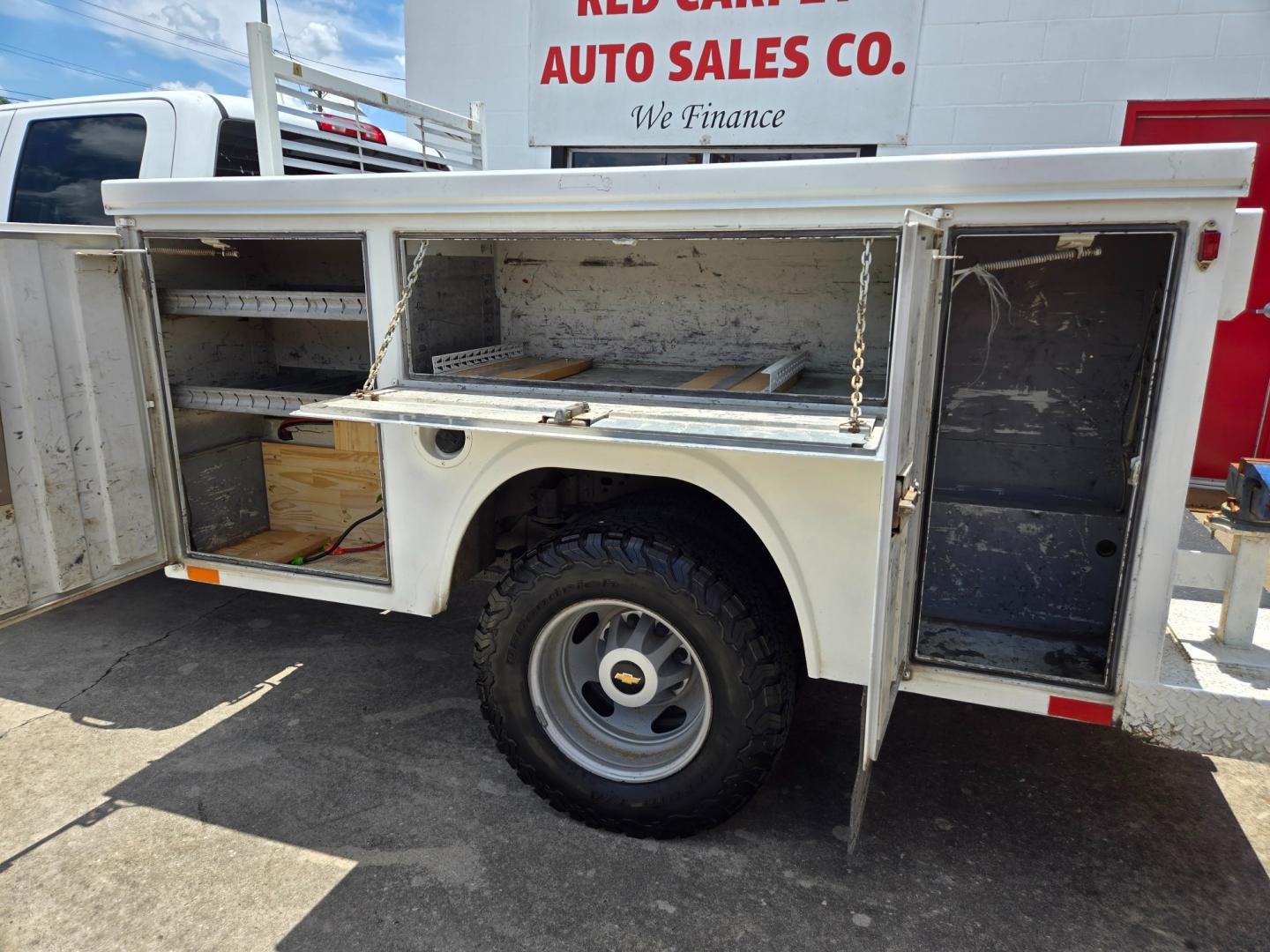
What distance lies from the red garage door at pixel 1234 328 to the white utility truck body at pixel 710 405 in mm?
3494

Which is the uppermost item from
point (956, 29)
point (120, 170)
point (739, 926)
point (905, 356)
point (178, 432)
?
point (956, 29)

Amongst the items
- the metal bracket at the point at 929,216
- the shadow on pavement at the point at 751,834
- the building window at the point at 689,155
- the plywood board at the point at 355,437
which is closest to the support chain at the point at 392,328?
the plywood board at the point at 355,437

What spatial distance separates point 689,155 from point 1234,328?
4.05 meters

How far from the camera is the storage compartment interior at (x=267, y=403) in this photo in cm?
362

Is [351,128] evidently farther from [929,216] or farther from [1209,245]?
[1209,245]

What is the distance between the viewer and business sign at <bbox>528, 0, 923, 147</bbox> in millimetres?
6141

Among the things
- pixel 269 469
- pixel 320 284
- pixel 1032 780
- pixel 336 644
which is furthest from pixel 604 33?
pixel 1032 780

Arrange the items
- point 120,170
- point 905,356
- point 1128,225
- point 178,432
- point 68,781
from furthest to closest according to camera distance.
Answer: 1. point 120,170
2. point 178,432
3. point 68,781
4. point 1128,225
5. point 905,356

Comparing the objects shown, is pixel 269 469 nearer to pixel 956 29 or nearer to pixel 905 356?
pixel 905 356

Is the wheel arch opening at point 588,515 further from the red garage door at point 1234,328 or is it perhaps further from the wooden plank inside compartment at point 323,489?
the red garage door at point 1234,328

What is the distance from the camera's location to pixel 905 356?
79.0 inches

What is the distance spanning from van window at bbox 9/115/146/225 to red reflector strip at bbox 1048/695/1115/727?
15.9 feet

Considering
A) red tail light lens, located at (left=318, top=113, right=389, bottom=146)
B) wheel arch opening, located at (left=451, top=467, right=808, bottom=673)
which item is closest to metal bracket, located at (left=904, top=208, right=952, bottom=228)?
wheel arch opening, located at (left=451, top=467, right=808, bottom=673)

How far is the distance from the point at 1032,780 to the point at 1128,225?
1.98 m
